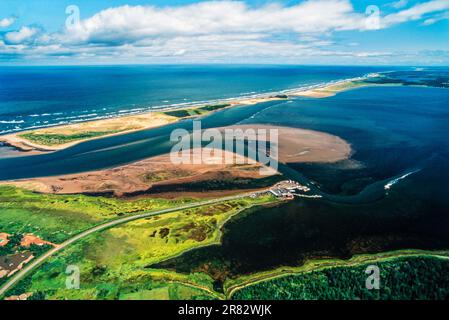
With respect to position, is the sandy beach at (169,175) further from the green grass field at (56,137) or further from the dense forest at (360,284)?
the green grass field at (56,137)

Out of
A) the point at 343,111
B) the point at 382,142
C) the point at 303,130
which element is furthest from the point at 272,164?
the point at 343,111

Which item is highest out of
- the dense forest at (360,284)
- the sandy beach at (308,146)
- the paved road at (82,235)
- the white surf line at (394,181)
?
the sandy beach at (308,146)

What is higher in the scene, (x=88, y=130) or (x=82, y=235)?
(x=88, y=130)

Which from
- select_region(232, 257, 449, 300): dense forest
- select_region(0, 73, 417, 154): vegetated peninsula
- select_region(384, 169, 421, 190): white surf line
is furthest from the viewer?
select_region(0, 73, 417, 154): vegetated peninsula

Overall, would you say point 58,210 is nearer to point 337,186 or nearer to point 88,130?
point 337,186

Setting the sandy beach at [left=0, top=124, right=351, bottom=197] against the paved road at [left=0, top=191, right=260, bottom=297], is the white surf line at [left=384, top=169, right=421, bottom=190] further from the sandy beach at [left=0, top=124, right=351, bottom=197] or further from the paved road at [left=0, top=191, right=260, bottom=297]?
the paved road at [left=0, top=191, right=260, bottom=297]

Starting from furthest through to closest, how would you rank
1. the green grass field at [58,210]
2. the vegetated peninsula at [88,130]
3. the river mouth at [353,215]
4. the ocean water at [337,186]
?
the vegetated peninsula at [88,130] → the green grass field at [58,210] → the ocean water at [337,186] → the river mouth at [353,215]

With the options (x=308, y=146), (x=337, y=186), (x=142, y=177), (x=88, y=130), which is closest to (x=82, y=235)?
(x=142, y=177)

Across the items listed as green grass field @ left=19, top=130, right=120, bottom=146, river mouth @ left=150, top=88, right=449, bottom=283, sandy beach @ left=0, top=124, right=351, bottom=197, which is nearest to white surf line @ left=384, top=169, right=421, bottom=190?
river mouth @ left=150, top=88, right=449, bottom=283

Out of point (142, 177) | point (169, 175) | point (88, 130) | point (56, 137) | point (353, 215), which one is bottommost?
point (353, 215)

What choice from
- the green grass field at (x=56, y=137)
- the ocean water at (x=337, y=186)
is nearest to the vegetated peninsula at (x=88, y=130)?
the green grass field at (x=56, y=137)
